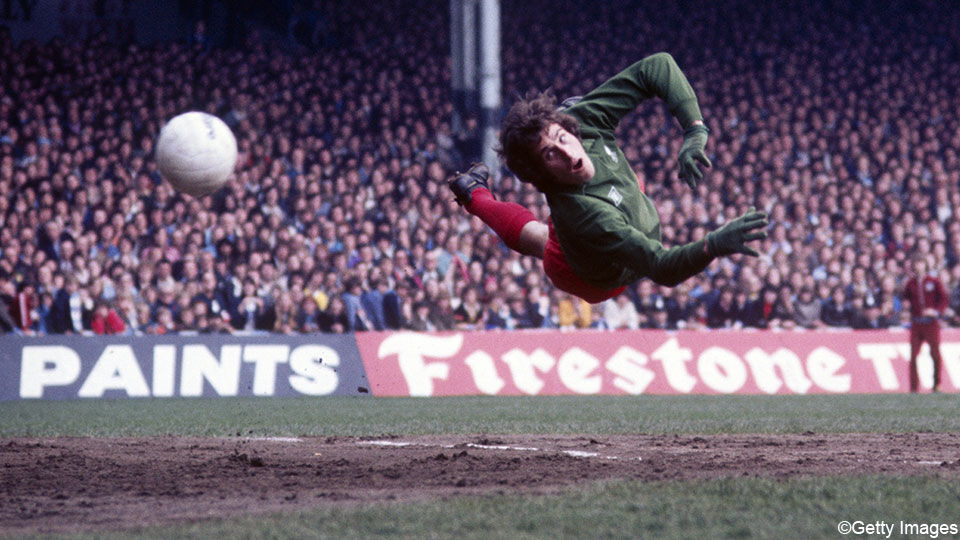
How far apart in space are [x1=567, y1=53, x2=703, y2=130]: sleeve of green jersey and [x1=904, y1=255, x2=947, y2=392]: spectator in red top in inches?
412

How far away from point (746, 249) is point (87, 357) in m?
11.9

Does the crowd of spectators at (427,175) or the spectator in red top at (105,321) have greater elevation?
the crowd of spectators at (427,175)

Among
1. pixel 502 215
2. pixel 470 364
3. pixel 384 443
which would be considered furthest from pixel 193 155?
pixel 470 364

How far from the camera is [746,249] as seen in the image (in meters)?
5.34

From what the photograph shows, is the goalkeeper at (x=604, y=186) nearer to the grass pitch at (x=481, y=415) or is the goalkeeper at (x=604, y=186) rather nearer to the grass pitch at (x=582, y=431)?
the grass pitch at (x=582, y=431)

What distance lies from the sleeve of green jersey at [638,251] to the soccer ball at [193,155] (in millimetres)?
3593

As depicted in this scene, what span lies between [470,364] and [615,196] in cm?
982

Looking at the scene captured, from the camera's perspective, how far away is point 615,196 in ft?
21.5

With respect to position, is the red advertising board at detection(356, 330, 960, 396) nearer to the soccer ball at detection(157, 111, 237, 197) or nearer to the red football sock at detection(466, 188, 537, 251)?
the soccer ball at detection(157, 111, 237, 197)

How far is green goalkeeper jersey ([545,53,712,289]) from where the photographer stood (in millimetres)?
5828

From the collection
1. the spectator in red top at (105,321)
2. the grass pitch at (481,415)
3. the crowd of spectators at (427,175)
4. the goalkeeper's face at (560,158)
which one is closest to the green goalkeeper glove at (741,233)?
the goalkeeper's face at (560,158)

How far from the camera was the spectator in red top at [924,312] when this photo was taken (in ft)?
53.1

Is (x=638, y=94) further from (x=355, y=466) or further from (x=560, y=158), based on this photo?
(x=355, y=466)

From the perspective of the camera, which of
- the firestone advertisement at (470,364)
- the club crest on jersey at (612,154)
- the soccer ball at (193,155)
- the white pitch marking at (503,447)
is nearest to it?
the club crest on jersey at (612,154)
